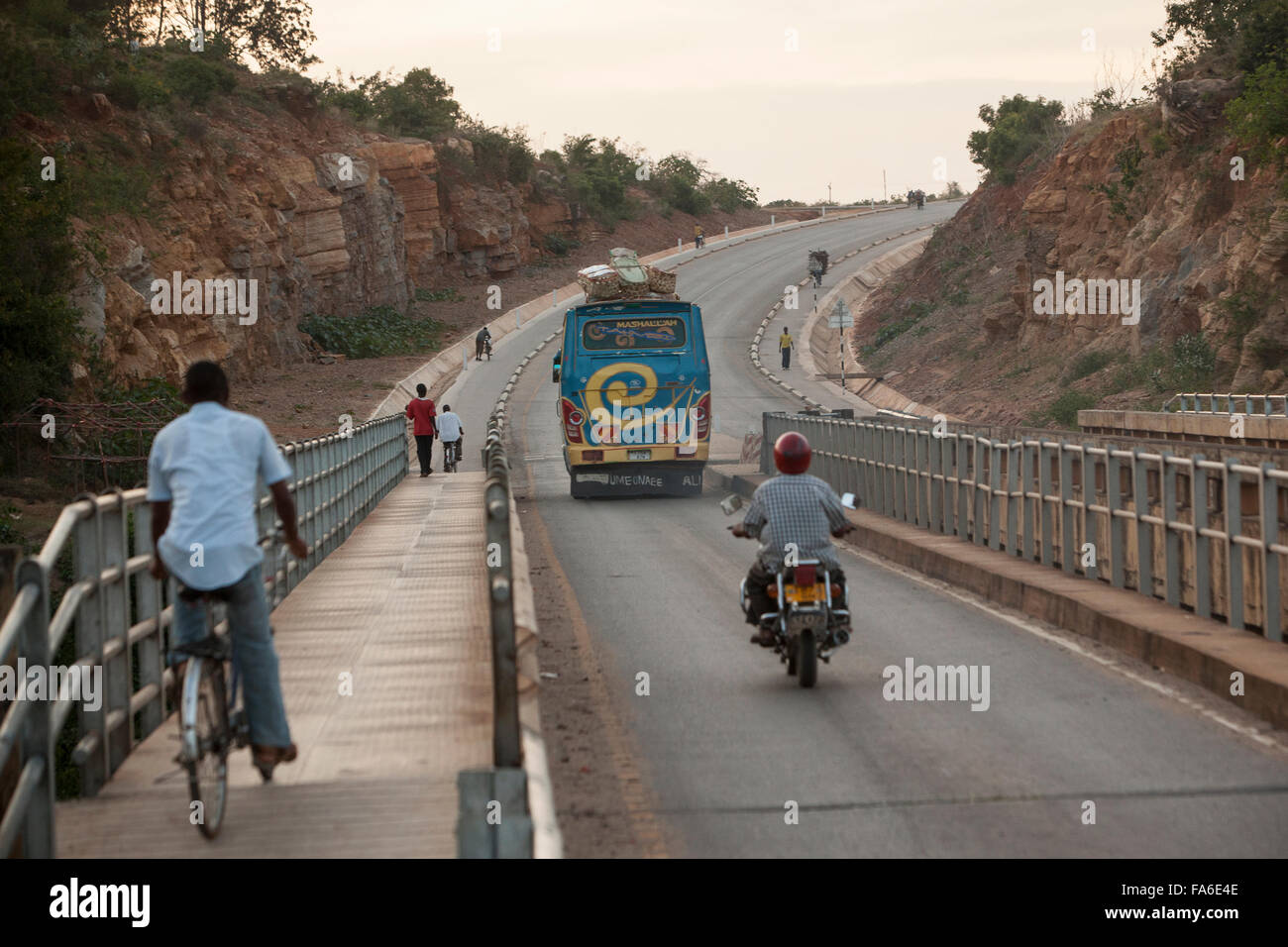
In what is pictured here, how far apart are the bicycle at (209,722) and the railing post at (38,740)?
21.4 inches

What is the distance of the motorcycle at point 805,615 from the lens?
32.9 ft

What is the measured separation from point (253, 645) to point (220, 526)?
0.57 m

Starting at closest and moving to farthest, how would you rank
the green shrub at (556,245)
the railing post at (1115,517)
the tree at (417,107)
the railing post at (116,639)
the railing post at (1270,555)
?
the railing post at (116,639), the railing post at (1270,555), the railing post at (1115,517), the tree at (417,107), the green shrub at (556,245)

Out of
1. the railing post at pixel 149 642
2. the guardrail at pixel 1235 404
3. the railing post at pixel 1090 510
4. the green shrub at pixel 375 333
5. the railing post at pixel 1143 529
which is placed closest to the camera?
the railing post at pixel 149 642

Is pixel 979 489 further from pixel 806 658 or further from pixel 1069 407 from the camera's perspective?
pixel 1069 407

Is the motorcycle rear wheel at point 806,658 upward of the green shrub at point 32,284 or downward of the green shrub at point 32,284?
downward

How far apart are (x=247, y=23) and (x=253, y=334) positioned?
2639 centimetres

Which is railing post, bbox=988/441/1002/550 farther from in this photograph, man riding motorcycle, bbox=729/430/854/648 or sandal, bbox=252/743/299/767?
sandal, bbox=252/743/299/767

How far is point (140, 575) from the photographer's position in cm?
792

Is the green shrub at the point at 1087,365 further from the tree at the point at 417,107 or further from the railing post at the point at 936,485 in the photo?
the tree at the point at 417,107

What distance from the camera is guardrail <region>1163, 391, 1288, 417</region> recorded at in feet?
91.1

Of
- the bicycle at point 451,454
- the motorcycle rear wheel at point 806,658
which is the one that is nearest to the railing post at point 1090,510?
the motorcycle rear wheel at point 806,658

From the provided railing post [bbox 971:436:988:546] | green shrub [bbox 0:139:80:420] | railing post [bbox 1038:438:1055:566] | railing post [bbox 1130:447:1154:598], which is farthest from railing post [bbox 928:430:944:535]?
green shrub [bbox 0:139:80:420]
